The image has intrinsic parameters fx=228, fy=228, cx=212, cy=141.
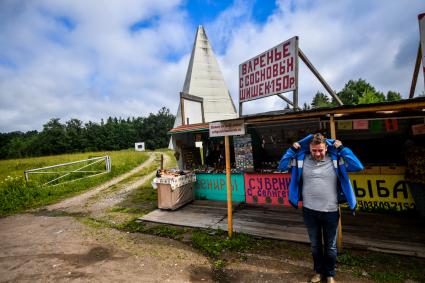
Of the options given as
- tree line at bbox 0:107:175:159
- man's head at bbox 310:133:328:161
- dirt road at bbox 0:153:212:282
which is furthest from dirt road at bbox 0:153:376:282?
tree line at bbox 0:107:175:159

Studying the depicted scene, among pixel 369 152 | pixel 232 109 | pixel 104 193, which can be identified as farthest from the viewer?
pixel 232 109

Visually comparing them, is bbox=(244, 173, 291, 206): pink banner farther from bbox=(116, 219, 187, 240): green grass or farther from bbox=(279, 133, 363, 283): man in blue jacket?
bbox=(279, 133, 363, 283): man in blue jacket

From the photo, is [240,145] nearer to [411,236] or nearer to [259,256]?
[259,256]

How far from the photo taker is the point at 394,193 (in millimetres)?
6500

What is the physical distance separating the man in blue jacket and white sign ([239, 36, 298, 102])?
3768 mm

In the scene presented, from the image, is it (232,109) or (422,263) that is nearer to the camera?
(422,263)

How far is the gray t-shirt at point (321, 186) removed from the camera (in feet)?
11.0

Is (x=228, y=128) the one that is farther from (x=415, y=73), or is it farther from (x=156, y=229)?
(x=415, y=73)

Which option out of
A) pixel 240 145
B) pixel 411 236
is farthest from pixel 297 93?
pixel 411 236

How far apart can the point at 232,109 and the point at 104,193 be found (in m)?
10.1

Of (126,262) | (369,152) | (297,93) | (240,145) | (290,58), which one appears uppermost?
(290,58)

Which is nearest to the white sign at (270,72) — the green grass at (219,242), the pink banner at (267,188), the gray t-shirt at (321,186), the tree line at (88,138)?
the pink banner at (267,188)

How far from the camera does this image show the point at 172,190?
7918 millimetres

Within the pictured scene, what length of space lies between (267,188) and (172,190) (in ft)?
10.8
